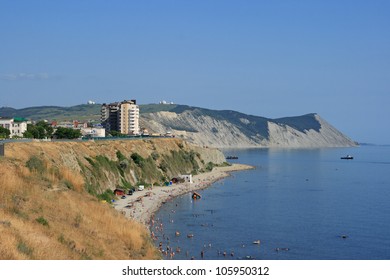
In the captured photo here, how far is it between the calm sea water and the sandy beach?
1932mm

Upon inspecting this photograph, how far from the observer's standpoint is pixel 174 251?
5528 cm

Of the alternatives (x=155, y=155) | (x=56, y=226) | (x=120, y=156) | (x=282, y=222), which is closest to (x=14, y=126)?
(x=155, y=155)

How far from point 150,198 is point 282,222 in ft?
81.9

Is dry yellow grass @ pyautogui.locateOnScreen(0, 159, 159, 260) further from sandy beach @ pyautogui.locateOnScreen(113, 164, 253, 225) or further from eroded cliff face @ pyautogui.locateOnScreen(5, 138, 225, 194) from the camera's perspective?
sandy beach @ pyautogui.locateOnScreen(113, 164, 253, 225)

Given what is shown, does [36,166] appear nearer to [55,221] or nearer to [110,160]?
[55,221]

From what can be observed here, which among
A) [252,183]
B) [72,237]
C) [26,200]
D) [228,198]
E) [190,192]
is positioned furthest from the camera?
[252,183]

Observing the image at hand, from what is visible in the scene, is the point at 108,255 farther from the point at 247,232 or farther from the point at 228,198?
the point at 228,198

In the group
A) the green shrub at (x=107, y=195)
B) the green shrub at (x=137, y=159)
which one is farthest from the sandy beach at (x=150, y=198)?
the green shrub at (x=137, y=159)

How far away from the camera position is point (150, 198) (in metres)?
89.6

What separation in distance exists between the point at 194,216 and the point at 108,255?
159 ft

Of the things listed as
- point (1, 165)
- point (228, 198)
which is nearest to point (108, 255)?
point (1, 165)

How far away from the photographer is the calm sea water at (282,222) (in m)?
55.4

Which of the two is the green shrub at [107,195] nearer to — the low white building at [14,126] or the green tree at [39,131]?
the green tree at [39,131]

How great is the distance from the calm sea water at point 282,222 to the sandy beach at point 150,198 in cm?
193
